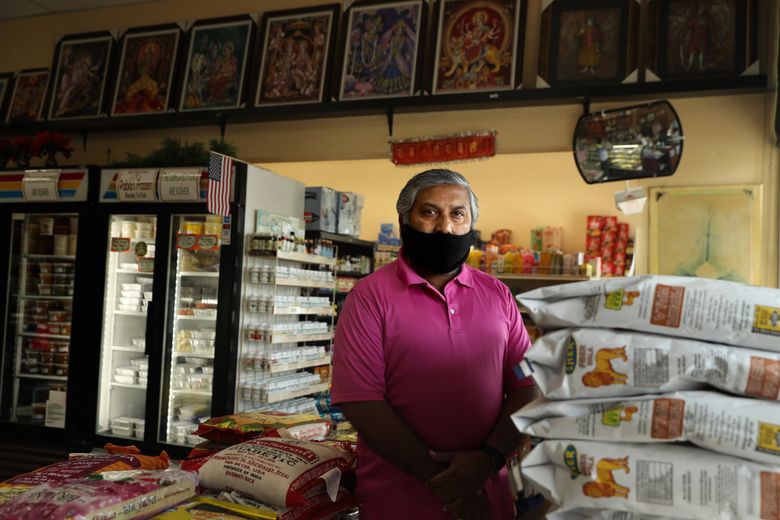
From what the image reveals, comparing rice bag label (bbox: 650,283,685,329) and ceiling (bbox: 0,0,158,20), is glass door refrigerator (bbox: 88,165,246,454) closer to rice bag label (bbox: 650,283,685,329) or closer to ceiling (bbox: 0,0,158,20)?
ceiling (bbox: 0,0,158,20)

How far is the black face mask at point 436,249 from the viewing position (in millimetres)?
1783

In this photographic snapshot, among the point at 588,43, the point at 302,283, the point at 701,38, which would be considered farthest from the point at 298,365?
the point at 701,38

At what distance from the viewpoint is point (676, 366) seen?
1117 mm

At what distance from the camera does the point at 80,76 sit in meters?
7.51

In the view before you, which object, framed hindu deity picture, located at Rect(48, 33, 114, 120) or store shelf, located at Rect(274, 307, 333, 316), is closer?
store shelf, located at Rect(274, 307, 333, 316)

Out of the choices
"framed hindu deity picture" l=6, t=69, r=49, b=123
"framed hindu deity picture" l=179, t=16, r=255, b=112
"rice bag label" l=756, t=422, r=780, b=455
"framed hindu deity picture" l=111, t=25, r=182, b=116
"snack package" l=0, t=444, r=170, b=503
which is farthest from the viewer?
Result: "framed hindu deity picture" l=6, t=69, r=49, b=123

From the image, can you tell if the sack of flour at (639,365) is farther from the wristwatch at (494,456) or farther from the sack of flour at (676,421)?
the wristwatch at (494,456)

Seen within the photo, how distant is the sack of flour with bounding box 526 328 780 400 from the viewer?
1.08 metres

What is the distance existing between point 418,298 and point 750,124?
15.5 ft

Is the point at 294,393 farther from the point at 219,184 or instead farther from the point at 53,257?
the point at 53,257

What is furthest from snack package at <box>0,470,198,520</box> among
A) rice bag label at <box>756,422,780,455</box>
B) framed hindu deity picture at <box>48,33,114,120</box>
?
framed hindu deity picture at <box>48,33,114,120</box>

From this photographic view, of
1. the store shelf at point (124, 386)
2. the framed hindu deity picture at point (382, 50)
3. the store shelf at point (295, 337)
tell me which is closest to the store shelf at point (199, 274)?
the store shelf at point (295, 337)

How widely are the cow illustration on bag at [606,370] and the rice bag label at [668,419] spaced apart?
75 millimetres

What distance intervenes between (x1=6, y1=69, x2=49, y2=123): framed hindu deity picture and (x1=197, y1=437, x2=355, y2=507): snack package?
23.9 feet
